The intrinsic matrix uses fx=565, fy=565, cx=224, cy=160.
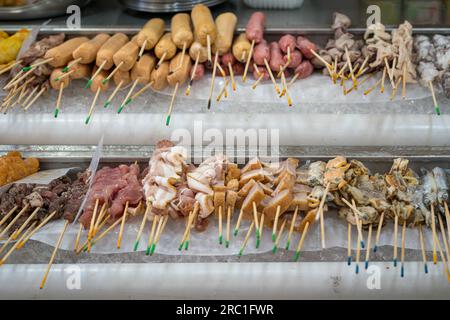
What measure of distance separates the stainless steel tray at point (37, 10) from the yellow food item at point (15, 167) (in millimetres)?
816

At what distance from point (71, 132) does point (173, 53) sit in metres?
0.62

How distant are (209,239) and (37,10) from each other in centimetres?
162

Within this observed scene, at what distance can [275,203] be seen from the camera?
7.71 ft

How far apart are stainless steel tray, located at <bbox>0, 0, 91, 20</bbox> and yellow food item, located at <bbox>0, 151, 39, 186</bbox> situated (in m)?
0.82

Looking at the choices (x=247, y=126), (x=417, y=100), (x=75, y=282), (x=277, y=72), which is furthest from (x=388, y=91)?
(x=75, y=282)

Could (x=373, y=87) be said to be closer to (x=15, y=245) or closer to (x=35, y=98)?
(x=35, y=98)

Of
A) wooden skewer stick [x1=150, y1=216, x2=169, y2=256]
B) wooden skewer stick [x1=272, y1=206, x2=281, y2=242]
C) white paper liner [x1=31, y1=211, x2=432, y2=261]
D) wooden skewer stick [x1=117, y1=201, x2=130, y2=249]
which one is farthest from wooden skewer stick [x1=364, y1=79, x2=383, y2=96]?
wooden skewer stick [x1=117, y1=201, x2=130, y2=249]

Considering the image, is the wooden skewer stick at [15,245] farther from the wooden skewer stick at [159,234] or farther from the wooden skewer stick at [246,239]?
the wooden skewer stick at [246,239]

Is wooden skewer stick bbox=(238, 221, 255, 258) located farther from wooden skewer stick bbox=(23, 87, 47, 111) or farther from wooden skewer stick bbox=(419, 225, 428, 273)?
wooden skewer stick bbox=(23, 87, 47, 111)

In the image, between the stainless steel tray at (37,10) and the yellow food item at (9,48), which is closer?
the yellow food item at (9,48)

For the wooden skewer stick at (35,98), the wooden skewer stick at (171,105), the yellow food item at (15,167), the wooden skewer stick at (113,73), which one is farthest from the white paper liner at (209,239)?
the wooden skewer stick at (113,73)

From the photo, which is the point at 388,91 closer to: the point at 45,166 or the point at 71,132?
the point at 71,132

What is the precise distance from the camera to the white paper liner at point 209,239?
238cm

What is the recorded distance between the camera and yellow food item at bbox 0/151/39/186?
2611mm
